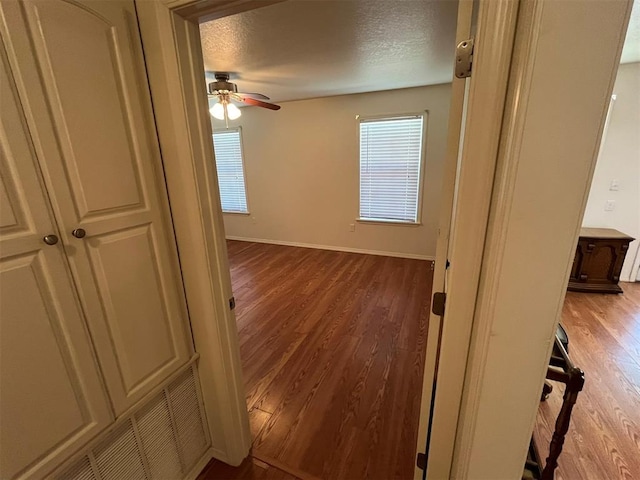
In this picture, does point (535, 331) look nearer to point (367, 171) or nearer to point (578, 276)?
point (578, 276)

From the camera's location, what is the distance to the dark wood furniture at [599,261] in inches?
116

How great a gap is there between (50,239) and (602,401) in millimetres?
2855

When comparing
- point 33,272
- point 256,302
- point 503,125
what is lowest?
point 256,302

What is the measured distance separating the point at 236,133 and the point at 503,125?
4.87m

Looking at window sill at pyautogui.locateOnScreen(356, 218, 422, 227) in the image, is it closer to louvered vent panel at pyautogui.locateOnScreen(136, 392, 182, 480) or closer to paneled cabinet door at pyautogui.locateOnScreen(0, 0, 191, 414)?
paneled cabinet door at pyautogui.locateOnScreen(0, 0, 191, 414)

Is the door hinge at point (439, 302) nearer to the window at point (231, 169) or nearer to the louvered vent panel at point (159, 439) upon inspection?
the louvered vent panel at point (159, 439)

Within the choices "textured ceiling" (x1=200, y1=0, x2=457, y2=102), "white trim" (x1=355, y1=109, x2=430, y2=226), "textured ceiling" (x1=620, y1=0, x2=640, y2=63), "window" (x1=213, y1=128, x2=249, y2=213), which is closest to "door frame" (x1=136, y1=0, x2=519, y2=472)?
"textured ceiling" (x1=200, y1=0, x2=457, y2=102)

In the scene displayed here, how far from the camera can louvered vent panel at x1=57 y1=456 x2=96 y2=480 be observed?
887mm

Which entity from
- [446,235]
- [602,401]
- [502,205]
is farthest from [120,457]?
[602,401]

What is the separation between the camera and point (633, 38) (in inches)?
87.7

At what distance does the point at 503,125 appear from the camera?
2.02ft

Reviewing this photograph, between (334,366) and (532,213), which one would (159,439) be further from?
(532,213)

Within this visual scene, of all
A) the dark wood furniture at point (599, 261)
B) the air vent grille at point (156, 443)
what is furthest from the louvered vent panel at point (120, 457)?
the dark wood furniture at point (599, 261)

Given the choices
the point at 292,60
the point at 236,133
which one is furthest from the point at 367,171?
the point at 236,133
